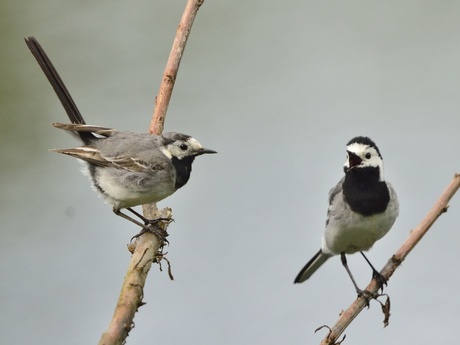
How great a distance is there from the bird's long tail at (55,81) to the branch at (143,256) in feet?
1.17

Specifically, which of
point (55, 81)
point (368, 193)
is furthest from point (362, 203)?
point (55, 81)

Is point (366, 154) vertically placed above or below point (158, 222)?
above

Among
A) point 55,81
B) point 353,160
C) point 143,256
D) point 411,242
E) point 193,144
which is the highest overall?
point 55,81

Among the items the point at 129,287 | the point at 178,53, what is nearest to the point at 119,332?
the point at 129,287

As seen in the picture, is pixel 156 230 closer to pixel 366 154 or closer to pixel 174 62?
pixel 174 62

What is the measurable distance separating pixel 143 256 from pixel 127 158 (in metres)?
0.74

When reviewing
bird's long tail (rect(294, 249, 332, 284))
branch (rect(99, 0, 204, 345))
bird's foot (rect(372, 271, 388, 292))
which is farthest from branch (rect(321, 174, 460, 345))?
bird's long tail (rect(294, 249, 332, 284))

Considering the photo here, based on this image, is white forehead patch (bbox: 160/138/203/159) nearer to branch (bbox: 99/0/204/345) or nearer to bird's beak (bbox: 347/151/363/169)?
branch (bbox: 99/0/204/345)

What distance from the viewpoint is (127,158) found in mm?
4852

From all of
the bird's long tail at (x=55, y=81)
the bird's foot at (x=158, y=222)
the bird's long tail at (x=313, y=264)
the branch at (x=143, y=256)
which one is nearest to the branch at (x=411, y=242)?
the branch at (x=143, y=256)

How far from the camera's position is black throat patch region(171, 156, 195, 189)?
4.90m

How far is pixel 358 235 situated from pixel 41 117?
4187 mm

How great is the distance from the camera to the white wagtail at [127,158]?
4809mm

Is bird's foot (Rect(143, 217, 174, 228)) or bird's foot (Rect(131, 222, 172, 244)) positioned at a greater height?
bird's foot (Rect(143, 217, 174, 228))
